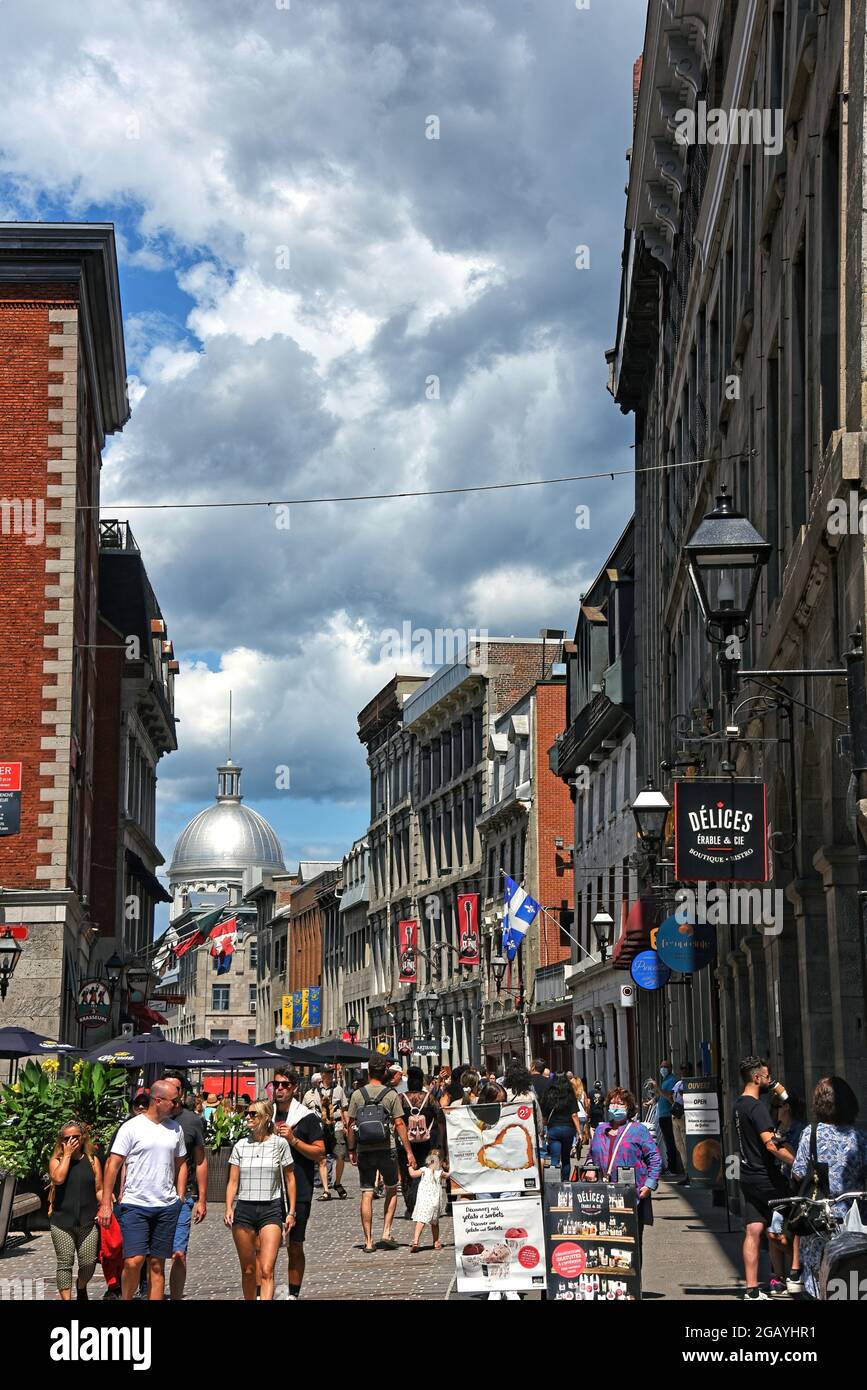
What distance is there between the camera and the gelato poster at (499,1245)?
13617 millimetres

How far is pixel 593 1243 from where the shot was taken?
42.7ft

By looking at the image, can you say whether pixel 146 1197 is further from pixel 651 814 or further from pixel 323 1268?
pixel 651 814

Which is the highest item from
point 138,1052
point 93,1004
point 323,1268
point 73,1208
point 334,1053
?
point 93,1004

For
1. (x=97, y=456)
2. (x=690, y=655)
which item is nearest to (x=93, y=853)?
(x=97, y=456)

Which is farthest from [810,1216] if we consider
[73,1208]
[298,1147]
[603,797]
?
[603,797]

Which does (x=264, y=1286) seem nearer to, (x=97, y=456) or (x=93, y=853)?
(x=97, y=456)

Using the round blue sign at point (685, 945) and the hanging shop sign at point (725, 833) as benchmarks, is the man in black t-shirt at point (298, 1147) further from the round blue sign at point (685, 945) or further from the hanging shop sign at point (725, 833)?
the round blue sign at point (685, 945)

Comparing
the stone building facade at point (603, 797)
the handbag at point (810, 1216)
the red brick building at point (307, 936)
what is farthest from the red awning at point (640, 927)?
the red brick building at point (307, 936)

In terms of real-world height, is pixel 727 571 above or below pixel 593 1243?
above

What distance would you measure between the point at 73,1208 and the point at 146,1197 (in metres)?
1.63

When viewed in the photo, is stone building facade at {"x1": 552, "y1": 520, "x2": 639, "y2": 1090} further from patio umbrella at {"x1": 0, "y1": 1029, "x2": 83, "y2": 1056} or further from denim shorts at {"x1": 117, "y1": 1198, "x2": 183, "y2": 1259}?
denim shorts at {"x1": 117, "y1": 1198, "x2": 183, "y2": 1259}

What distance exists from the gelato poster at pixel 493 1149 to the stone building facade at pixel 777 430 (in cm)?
356

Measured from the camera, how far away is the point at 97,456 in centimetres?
4978
